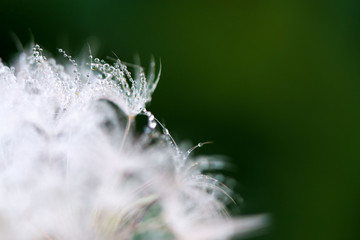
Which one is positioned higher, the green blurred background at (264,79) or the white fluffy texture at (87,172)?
the green blurred background at (264,79)

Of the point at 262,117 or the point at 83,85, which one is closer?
the point at 83,85

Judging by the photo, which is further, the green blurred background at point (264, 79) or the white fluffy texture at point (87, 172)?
the green blurred background at point (264, 79)

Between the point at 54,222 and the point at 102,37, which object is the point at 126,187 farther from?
the point at 102,37

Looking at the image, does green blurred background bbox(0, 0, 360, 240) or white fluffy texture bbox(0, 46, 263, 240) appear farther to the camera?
green blurred background bbox(0, 0, 360, 240)

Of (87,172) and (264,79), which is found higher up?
(264,79)

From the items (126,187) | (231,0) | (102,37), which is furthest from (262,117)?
(126,187)
